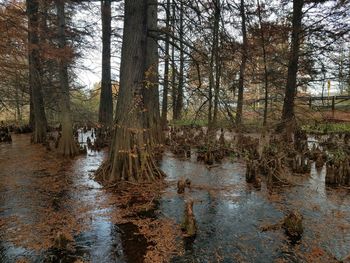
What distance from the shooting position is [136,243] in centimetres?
352

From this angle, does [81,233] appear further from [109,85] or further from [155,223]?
[109,85]

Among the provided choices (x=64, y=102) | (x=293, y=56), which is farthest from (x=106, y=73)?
(x=293, y=56)

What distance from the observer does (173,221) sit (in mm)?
4117

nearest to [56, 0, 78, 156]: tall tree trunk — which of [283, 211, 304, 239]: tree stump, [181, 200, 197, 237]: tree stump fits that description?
[181, 200, 197, 237]: tree stump

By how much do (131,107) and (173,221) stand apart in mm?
2531

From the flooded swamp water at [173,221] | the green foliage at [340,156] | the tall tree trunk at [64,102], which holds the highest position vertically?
the tall tree trunk at [64,102]

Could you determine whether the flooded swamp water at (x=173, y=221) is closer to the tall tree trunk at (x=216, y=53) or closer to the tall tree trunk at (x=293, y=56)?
the tall tree trunk at (x=216, y=53)

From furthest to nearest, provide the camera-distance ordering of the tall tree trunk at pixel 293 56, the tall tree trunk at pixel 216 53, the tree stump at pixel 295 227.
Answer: the tall tree trunk at pixel 293 56
the tall tree trunk at pixel 216 53
the tree stump at pixel 295 227

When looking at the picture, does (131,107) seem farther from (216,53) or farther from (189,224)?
(189,224)

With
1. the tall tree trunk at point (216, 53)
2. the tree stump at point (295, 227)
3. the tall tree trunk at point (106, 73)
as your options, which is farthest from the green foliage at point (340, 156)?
the tall tree trunk at point (106, 73)

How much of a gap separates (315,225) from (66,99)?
293 inches

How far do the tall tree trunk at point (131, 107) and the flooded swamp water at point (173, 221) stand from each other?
0.62 meters

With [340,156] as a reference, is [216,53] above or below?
above

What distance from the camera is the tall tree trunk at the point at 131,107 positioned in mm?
5730
